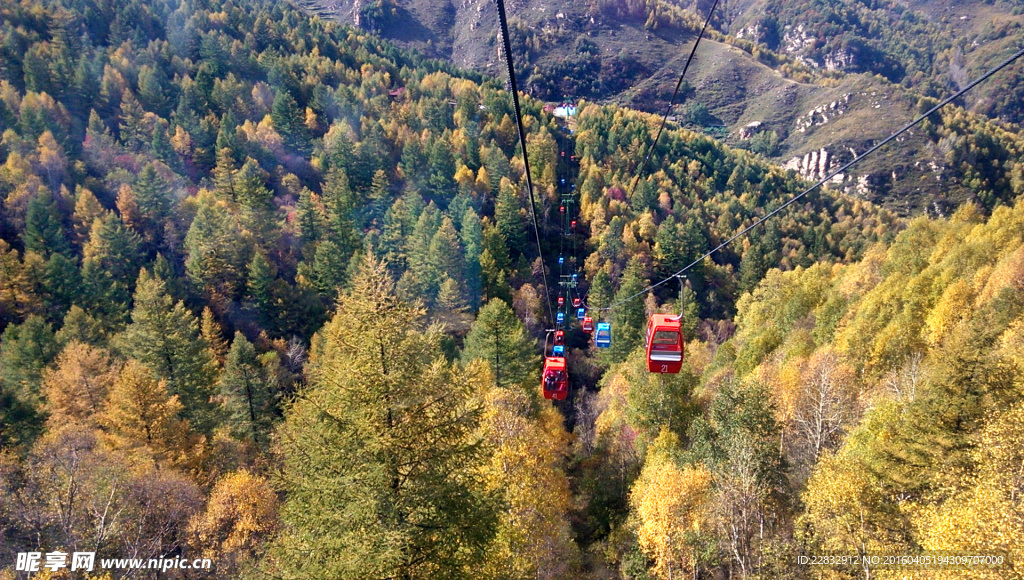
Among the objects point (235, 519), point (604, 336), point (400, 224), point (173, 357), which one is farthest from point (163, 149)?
point (604, 336)

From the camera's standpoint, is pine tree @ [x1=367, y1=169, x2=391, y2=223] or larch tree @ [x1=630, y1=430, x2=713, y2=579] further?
pine tree @ [x1=367, y1=169, x2=391, y2=223]

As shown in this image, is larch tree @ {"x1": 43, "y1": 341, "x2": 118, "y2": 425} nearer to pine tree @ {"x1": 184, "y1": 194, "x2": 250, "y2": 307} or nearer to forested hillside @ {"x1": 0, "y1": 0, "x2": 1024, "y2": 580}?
forested hillside @ {"x1": 0, "y1": 0, "x2": 1024, "y2": 580}

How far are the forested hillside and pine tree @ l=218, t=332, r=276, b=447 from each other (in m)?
0.19

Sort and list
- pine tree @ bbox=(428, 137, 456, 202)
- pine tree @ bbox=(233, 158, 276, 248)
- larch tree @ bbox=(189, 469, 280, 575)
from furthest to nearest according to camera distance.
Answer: pine tree @ bbox=(428, 137, 456, 202)
pine tree @ bbox=(233, 158, 276, 248)
larch tree @ bbox=(189, 469, 280, 575)

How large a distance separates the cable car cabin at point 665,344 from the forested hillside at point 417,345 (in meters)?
4.06

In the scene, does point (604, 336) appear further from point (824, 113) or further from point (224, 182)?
point (824, 113)

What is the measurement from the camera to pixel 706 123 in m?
170

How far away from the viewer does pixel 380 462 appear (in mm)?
7832

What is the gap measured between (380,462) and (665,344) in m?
10.6

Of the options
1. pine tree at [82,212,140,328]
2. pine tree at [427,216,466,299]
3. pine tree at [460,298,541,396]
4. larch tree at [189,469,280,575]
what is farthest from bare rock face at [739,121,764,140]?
larch tree at [189,469,280,575]

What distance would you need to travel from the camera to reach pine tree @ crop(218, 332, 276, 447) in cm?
2706

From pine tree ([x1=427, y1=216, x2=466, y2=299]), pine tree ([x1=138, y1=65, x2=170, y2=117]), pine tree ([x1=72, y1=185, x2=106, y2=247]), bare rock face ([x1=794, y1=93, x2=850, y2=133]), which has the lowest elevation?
pine tree ([x1=427, y1=216, x2=466, y2=299])

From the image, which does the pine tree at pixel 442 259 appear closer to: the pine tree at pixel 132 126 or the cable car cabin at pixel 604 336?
the cable car cabin at pixel 604 336

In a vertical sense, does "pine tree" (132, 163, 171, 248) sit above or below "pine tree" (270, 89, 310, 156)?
below
